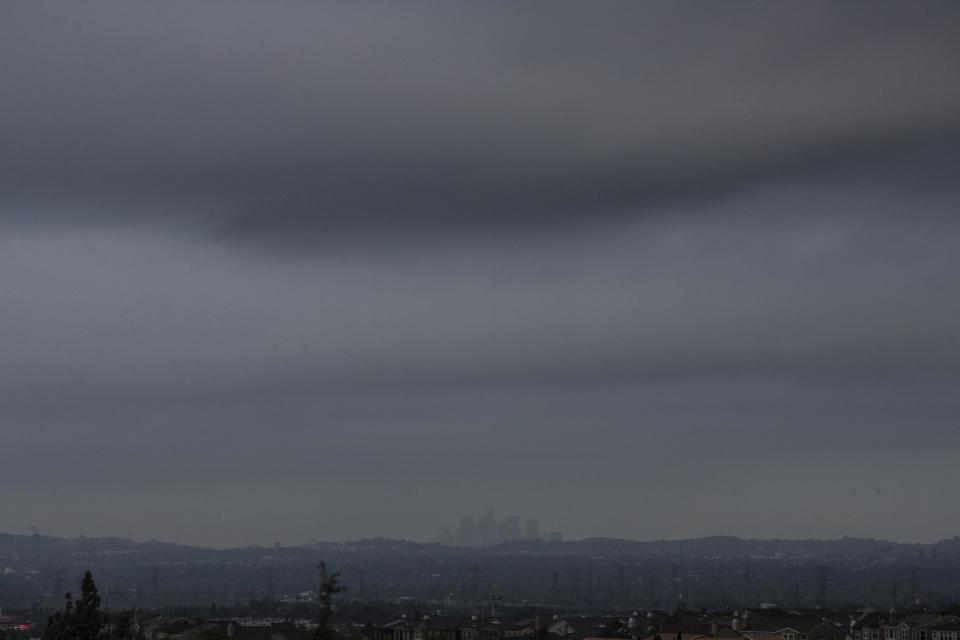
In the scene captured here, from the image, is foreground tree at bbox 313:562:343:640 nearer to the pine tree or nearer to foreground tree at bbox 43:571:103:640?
foreground tree at bbox 43:571:103:640

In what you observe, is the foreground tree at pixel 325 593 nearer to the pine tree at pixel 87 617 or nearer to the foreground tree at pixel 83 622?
the foreground tree at pixel 83 622

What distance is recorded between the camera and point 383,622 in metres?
144

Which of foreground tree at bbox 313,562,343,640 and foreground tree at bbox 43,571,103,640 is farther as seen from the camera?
foreground tree at bbox 43,571,103,640

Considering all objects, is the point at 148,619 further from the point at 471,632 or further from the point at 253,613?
the point at 253,613

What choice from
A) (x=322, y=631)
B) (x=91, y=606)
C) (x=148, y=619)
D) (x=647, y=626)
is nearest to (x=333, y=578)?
(x=322, y=631)

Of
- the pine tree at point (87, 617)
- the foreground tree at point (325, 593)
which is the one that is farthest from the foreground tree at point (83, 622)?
the foreground tree at point (325, 593)

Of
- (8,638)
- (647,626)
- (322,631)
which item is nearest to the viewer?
(322,631)

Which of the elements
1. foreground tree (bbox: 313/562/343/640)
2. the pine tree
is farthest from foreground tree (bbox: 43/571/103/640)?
foreground tree (bbox: 313/562/343/640)

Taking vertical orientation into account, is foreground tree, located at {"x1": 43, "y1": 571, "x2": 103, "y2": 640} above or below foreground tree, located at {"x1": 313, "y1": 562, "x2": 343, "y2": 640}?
below

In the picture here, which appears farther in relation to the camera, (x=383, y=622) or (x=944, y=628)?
(x=383, y=622)

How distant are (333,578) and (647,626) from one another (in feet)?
274

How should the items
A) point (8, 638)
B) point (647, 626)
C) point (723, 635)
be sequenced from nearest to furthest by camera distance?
point (723, 635)
point (647, 626)
point (8, 638)

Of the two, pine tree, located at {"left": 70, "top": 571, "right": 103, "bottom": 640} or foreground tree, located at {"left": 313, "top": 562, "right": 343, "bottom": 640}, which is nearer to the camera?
foreground tree, located at {"left": 313, "top": 562, "right": 343, "bottom": 640}

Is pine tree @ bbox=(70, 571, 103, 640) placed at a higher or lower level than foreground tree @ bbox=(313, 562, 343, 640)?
lower
